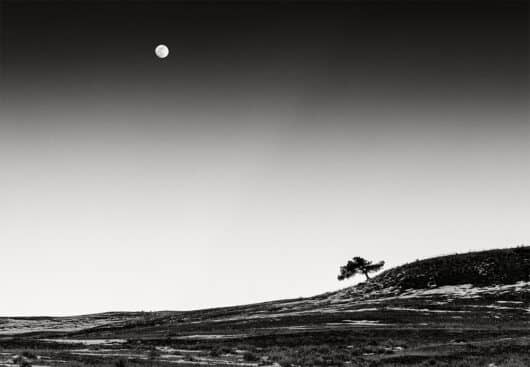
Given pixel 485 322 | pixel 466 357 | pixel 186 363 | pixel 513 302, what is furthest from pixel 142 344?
pixel 513 302

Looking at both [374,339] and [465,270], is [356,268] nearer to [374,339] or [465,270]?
[465,270]

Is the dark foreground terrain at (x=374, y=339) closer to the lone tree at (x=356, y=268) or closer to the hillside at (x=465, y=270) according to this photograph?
the hillside at (x=465, y=270)

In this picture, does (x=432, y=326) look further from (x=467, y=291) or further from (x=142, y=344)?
(x=467, y=291)

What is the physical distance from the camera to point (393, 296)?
92125 mm

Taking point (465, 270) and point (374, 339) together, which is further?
point (465, 270)

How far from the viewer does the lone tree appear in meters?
124

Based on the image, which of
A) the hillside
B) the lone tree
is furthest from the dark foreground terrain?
the lone tree

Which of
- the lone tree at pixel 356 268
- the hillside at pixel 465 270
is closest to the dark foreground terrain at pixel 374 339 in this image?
the hillside at pixel 465 270

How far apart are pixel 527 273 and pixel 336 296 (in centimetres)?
3680

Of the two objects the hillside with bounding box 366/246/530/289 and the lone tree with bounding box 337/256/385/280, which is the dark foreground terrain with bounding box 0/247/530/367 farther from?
the lone tree with bounding box 337/256/385/280

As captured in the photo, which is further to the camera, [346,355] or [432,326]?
[432,326]

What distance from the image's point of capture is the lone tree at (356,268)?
4892 inches

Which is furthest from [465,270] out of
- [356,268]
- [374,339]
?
[374,339]

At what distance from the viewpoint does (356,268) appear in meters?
125
